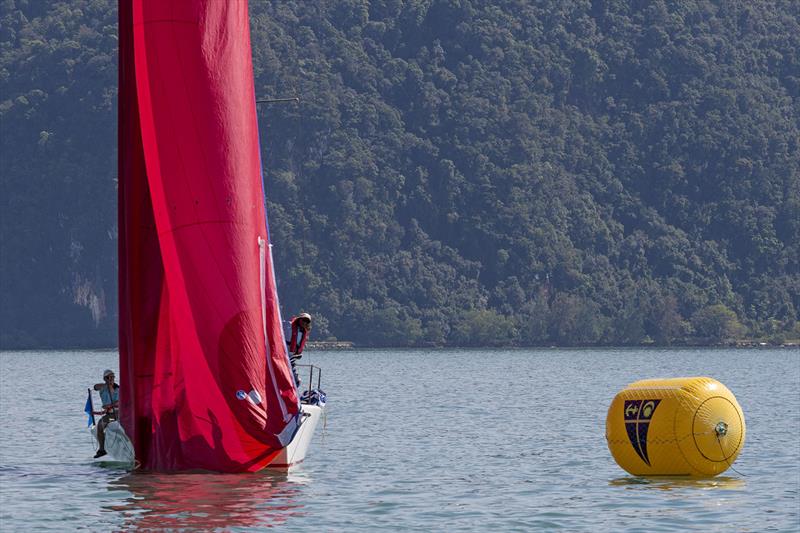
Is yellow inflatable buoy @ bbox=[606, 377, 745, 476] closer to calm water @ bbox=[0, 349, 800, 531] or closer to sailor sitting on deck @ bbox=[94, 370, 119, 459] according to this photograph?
calm water @ bbox=[0, 349, 800, 531]

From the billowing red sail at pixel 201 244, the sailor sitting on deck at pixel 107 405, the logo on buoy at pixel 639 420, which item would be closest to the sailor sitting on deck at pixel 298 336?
the billowing red sail at pixel 201 244

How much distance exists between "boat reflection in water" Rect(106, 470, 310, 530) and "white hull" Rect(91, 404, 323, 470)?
0.28 metres

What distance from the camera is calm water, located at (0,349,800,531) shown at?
25.7 metres

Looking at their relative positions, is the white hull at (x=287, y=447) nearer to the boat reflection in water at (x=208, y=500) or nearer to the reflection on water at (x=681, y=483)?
the boat reflection in water at (x=208, y=500)

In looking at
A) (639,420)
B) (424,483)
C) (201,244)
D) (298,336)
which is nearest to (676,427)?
(639,420)

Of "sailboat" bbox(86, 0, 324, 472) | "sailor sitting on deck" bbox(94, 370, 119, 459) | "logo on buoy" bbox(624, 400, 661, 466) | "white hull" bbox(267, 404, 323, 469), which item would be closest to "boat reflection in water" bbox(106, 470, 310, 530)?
"white hull" bbox(267, 404, 323, 469)

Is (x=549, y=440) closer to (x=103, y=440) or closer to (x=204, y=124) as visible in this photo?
(x=103, y=440)

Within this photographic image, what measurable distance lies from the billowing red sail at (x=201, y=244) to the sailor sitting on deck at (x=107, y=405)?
379 cm

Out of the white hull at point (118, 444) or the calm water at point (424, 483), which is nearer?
the calm water at point (424, 483)

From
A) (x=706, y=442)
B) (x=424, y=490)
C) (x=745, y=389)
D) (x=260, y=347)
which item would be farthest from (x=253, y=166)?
(x=745, y=389)

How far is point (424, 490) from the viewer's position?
3005 cm

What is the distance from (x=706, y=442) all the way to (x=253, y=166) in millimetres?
8553

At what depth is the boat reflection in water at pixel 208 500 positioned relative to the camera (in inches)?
994

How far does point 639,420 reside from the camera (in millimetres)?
28875
